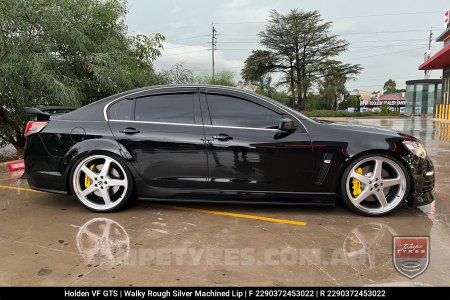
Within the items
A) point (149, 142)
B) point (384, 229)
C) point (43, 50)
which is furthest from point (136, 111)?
point (43, 50)

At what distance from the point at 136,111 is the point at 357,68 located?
4807cm

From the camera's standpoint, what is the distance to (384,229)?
3594 mm

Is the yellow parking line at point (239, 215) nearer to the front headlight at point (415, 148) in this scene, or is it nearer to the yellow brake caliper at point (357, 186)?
the yellow brake caliper at point (357, 186)

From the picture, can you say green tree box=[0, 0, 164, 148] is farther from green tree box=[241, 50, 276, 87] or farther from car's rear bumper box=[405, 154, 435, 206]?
green tree box=[241, 50, 276, 87]

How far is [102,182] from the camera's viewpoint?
4137 mm

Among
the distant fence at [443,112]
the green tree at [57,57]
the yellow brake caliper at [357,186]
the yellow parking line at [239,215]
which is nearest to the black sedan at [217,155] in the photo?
the yellow brake caliper at [357,186]

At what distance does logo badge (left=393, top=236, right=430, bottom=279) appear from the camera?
278cm

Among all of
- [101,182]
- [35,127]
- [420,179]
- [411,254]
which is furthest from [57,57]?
[411,254]

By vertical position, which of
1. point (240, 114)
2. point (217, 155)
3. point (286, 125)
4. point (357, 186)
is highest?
point (240, 114)

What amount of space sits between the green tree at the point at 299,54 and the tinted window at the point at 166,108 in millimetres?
44209

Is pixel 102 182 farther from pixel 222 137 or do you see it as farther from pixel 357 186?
pixel 357 186

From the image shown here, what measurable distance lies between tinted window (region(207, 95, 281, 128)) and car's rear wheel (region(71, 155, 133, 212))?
1217 mm

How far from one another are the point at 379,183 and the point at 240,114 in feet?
5.48

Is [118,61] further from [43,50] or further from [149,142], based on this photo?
[149,142]
